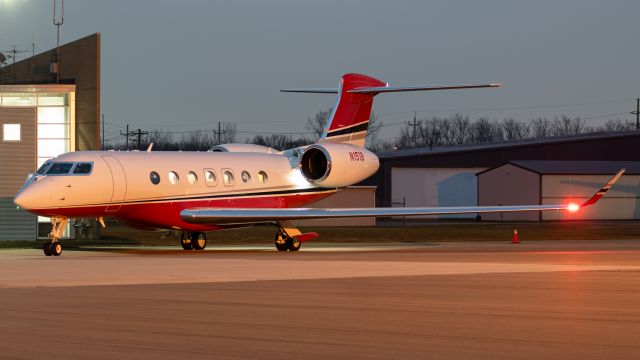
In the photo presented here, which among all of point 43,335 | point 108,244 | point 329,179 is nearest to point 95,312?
point 43,335

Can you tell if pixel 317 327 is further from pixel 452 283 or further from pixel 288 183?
pixel 288 183

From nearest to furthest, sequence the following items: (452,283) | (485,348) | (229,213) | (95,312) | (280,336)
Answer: (485,348), (280,336), (95,312), (452,283), (229,213)

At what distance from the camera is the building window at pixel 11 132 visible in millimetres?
37031

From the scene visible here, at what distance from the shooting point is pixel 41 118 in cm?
3781

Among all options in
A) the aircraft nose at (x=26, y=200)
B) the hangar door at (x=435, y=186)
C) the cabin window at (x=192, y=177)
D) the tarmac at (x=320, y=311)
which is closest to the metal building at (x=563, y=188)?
the hangar door at (x=435, y=186)

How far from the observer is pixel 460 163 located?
7394 cm

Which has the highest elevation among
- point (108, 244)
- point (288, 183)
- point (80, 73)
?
point (80, 73)

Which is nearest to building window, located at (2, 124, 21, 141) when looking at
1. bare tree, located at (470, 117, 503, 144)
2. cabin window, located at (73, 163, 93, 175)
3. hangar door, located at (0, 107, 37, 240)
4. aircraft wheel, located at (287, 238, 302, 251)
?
hangar door, located at (0, 107, 37, 240)

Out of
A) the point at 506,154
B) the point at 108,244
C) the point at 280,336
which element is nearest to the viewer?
the point at 280,336

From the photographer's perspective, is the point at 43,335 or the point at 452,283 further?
the point at 452,283

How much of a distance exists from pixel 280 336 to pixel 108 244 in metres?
25.8

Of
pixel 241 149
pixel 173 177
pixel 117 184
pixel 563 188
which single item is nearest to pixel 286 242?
pixel 173 177

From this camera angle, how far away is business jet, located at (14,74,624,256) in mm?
26891

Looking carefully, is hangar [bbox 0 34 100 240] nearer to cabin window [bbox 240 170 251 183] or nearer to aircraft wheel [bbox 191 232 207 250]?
aircraft wheel [bbox 191 232 207 250]
